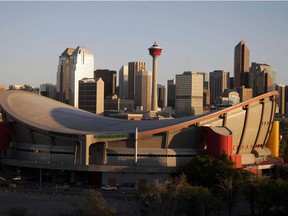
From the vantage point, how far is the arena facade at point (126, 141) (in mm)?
74188

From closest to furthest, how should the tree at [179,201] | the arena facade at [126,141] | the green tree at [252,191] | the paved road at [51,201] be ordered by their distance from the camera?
the tree at [179,201]
the paved road at [51,201]
the green tree at [252,191]
the arena facade at [126,141]

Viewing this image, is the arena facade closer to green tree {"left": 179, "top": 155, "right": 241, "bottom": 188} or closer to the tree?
green tree {"left": 179, "top": 155, "right": 241, "bottom": 188}

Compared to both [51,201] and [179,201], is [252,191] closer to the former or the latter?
[179,201]

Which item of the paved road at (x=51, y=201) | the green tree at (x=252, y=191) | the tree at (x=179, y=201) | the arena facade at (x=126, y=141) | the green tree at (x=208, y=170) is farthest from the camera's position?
the arena facade at (x=126, y=141)

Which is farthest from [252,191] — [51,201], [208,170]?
[51,201]

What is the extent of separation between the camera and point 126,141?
76188 millimetres

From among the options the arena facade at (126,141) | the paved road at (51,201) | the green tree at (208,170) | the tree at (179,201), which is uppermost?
the arena facade at (126,141)

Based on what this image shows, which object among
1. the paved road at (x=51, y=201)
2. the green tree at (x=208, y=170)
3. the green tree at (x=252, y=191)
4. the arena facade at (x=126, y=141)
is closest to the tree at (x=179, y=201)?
the paved road at (x=51, y=201)

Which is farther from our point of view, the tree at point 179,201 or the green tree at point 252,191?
the green tree at point 252,191

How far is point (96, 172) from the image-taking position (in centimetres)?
7500

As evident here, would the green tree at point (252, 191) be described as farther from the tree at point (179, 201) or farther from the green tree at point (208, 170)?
the green tree at point (208, 170)

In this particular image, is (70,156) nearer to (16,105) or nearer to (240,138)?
(16,105)

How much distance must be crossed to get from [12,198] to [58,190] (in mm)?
8314

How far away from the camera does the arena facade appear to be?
243ft
